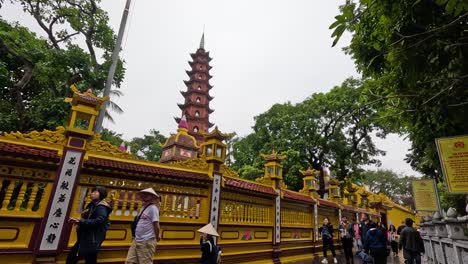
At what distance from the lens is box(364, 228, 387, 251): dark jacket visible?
21.4ft

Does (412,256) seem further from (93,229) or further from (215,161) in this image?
(93,229)

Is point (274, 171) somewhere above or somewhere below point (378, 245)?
above

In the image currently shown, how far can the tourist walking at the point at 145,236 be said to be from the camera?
13.4 ft

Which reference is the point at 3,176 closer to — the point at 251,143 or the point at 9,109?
the point at 9,109

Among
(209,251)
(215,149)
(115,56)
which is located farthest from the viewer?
(115,56)

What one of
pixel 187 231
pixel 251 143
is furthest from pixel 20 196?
pixel 251 143

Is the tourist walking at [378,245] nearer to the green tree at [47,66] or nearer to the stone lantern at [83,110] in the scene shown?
the stone lantern at [83,110]

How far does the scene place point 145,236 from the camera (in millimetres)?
4129

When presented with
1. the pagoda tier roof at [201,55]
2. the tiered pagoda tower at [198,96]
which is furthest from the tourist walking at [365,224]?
the pagoda tier roof at [201,55]

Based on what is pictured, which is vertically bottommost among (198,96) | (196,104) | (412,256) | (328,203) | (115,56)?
(412,256)

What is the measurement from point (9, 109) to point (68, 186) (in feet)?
27.7

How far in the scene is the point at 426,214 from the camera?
9219 mm

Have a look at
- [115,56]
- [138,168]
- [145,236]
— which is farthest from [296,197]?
[115,56]

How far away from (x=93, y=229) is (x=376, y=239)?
627 centimetres
